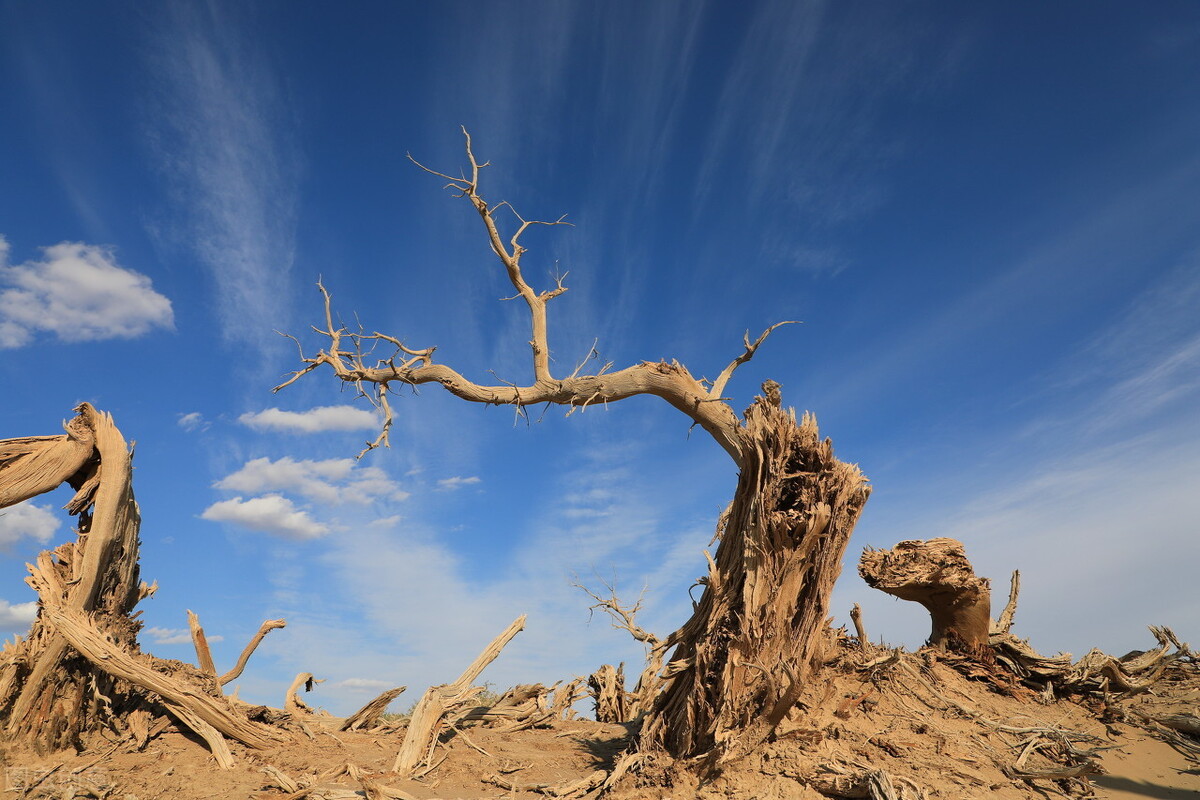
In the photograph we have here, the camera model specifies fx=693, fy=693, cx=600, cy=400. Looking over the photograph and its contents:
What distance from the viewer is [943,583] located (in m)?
8.37

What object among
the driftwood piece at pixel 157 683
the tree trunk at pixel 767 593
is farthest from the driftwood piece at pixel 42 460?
the tree trunk at pixel 767 593

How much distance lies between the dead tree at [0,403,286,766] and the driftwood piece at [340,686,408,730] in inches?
53.1

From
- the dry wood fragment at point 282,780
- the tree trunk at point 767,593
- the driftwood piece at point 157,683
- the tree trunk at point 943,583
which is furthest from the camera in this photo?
the tree trunk at point 943,583

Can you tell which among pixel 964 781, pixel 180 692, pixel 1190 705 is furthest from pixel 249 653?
pixel 1190 705

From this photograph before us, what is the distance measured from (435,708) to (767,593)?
415cm

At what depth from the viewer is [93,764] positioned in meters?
6.91

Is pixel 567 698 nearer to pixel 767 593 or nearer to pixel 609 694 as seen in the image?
pixel 609 694

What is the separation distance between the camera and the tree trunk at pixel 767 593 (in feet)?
18.9

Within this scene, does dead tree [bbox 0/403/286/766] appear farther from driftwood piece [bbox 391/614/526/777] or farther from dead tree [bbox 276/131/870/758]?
dead tree [bbox 276/131/870/758]

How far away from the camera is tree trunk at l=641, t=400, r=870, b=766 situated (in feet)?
18.9

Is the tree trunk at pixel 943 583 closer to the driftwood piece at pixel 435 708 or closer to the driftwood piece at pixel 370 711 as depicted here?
the driftwood piece at pixel 435 708

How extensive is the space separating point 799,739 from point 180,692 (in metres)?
6.34

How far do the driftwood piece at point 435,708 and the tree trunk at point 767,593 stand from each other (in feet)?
8.36

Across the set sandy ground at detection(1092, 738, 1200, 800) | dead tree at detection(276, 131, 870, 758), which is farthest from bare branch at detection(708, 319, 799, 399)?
sandy ground at detection(1092, 738, 1200, 800)
